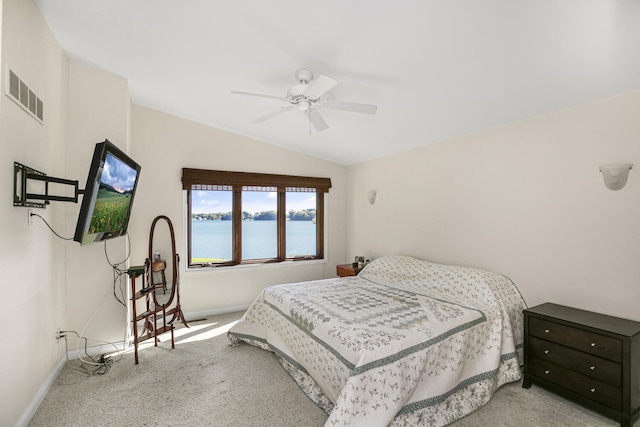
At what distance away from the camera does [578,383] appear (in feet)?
6.98

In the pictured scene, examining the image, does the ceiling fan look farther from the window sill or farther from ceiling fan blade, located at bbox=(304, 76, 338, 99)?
the window sill

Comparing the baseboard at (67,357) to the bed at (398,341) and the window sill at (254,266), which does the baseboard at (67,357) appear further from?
the bed at (398,341)

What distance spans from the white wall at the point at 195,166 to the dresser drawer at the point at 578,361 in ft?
10.7

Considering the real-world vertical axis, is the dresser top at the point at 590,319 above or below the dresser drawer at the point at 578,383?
above

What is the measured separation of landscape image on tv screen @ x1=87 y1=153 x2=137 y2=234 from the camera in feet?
7.18

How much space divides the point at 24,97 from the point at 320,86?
6.41ft

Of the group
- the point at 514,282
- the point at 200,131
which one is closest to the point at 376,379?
the point at 514,282

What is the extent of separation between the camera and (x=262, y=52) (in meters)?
2.28

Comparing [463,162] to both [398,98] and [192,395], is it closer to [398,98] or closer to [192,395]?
[398,98]

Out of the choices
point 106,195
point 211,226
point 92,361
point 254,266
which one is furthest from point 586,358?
point 211,226

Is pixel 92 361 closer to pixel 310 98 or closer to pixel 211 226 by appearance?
pixel 211 226

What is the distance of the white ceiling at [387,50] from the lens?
1.66m

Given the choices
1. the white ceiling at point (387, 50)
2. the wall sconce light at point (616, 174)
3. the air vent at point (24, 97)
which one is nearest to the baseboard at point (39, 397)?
the air vent at point (24, 97)

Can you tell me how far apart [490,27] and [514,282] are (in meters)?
2.30
